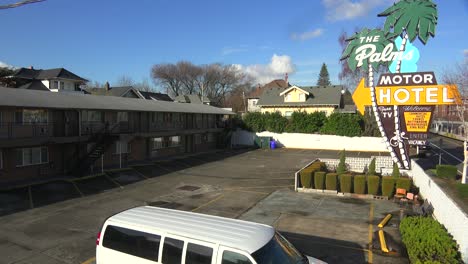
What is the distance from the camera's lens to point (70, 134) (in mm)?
A: 25266

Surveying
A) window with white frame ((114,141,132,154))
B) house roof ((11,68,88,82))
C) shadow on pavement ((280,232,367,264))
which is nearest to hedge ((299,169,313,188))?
shadow on pavement ((280,232,367,264))

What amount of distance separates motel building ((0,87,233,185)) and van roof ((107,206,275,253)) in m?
16.3

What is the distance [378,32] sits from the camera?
2130cm

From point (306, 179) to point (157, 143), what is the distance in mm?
18705

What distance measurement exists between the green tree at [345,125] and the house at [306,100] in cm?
796

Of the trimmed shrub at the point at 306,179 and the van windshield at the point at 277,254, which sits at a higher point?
the van windshield at the point at 277,254

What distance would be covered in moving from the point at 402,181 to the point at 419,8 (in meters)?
9.98

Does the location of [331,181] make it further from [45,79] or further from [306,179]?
[45,79]

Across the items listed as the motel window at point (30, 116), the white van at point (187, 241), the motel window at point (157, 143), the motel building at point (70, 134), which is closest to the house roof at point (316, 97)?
the motel building at point (70, 134)

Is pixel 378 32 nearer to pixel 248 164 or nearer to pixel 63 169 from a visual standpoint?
pixel 248 164

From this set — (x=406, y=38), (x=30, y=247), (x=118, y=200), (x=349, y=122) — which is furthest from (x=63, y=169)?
(x=349, y=122)

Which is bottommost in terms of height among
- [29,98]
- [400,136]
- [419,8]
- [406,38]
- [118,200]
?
[118,200]

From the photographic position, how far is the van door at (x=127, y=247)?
23.3 ft

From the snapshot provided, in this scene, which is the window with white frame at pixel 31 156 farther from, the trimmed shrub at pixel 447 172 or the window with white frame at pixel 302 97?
the window with white frame at pixel 302 97
